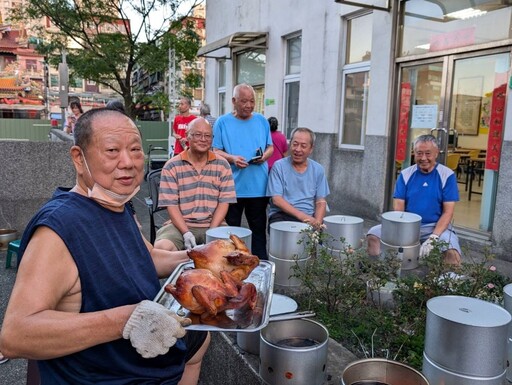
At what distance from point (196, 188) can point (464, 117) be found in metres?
4.33

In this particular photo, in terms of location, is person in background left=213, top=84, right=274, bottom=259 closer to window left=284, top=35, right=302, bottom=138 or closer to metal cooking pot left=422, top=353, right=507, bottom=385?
metal cooking pot left=422, top=353, right=507, bottom=385

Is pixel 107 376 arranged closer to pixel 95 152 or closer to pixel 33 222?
pixel 33 222

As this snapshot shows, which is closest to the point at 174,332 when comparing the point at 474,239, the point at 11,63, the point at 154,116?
the point at 474,239

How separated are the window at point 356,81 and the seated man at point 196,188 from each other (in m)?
4.51

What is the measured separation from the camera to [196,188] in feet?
13.0

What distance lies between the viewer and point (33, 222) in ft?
4.85

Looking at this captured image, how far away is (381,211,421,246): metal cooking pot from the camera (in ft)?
12.2

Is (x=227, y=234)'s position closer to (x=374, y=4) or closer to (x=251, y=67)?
(x=374, y=4)

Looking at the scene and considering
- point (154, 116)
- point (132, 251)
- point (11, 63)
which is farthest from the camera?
point (11, 63)

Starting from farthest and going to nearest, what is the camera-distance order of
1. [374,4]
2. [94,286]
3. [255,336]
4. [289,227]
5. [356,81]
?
1. [356,81]
2. [374,4]
3. [289,227]
4. [255,336]
5. [94,286]

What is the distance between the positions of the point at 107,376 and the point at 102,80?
1448 centimetres

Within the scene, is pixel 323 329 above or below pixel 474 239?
above

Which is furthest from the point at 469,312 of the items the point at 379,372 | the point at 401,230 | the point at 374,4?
the point at 374,4

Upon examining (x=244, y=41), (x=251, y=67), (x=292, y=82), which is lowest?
(x=292, y=82)
